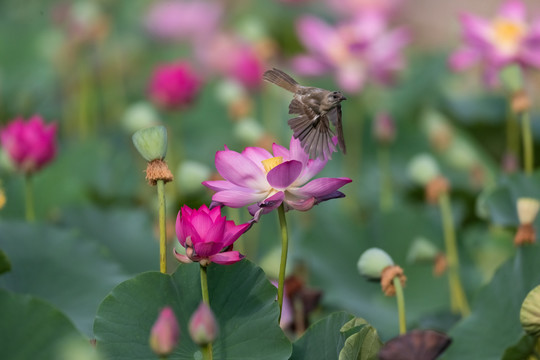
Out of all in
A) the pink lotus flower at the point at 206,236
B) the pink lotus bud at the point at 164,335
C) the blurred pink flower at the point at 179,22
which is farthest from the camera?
the blurred pink flower at the point at 179,22

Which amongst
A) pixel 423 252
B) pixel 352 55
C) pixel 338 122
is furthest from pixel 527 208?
pixel 352 55

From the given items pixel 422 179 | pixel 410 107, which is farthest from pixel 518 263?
pixel 410 107

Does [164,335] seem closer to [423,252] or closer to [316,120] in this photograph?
[316,120]

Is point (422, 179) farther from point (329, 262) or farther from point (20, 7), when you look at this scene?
point (20, 7)

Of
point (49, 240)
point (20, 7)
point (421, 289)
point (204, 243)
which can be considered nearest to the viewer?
point (204, 243)

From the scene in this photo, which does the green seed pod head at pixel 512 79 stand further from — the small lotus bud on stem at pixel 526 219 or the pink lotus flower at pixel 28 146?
the pink lotus flower at pixel 28 146

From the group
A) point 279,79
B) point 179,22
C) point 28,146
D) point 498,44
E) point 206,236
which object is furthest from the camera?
point 179,22

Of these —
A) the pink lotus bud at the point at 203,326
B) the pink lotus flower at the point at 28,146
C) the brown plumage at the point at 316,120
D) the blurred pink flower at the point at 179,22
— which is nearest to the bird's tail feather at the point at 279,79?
the brown plumage at the point at 316,120
